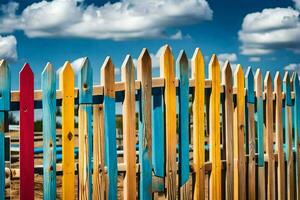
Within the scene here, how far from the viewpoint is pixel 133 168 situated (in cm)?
445

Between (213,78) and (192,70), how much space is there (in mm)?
315

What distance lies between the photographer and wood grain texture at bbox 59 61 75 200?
160 inches

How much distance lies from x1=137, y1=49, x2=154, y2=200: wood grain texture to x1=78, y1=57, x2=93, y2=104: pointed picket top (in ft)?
1.75

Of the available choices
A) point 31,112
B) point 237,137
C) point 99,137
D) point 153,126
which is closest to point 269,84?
point 237,137

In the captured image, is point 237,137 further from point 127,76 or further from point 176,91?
point 127,76

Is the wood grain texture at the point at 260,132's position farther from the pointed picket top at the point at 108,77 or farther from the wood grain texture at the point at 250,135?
the pointed picket top at the point at 108,77

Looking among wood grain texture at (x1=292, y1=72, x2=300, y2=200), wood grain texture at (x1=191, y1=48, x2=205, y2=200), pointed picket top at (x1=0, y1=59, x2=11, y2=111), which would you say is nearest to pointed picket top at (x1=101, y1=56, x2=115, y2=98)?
pointed picket top at (x1=0, y1=59, x2=11, y2=111)

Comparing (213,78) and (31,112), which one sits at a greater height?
(213,78)

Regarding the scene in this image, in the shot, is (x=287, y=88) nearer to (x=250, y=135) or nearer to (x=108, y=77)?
(x=250, y=135)

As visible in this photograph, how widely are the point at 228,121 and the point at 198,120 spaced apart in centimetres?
57

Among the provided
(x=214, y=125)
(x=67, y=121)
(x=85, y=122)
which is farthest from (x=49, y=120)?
(x=214, y=125)

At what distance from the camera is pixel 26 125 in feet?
12.9

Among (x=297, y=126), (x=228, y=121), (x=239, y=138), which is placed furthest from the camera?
(x=297, y=126)

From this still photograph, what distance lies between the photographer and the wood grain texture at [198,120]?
5.04m
